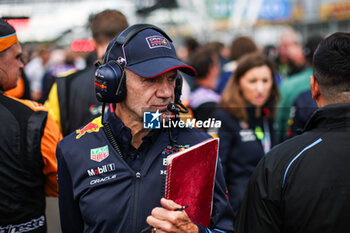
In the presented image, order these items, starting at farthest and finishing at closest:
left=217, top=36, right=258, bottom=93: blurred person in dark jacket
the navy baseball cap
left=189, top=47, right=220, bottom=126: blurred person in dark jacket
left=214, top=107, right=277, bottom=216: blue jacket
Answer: left=217, top=36, right=258, bottom=93: blurred person in dark jacket → left=189, top=47, right=220, bottom=126: blurred person in dark jacket → left=214, top=107, right=277, bottom=216: blue jacket → the navy baseball cap

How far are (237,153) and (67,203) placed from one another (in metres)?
1.61

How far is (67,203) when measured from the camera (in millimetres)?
1832

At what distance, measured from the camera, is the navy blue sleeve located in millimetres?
1812

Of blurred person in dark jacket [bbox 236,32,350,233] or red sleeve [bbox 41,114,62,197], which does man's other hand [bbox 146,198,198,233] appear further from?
red sleeve [bbox 41,114,62,197]

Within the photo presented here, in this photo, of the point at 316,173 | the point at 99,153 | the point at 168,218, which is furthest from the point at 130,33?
the point at 316,173

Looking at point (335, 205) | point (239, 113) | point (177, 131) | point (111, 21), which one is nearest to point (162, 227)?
point (177, 131)

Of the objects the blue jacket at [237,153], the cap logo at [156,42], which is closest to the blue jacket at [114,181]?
the cap logo at [156,42]

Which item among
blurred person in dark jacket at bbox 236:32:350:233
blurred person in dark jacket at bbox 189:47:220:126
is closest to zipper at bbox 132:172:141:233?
blurred person in dark jacket at bbox 236:32:350:233

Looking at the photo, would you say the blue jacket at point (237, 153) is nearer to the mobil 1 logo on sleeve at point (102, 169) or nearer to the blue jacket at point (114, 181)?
the blue jacket at point (114, 181)

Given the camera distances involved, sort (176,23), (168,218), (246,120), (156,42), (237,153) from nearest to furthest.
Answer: (168,218), (156,42), (237,153), (246,120), (176,23)

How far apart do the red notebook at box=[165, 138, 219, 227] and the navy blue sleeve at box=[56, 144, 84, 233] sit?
0.60 metres

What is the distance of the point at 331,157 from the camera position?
158cm

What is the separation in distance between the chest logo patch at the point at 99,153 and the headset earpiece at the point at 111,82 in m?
A: 0.24

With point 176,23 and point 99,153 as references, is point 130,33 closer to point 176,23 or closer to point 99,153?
point 99,153
